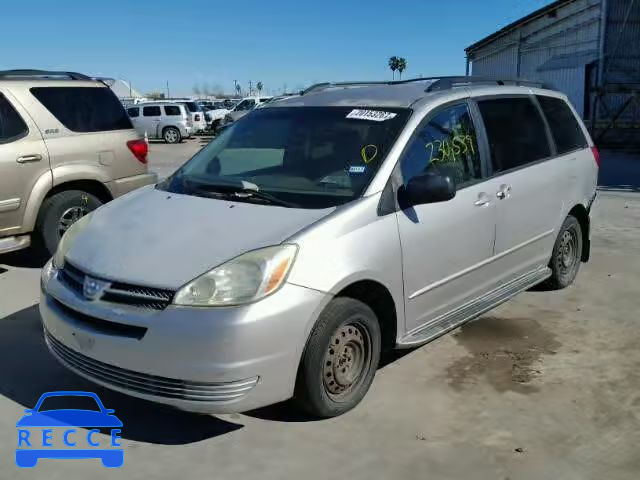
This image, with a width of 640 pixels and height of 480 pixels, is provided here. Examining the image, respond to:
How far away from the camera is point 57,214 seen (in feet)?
21.2

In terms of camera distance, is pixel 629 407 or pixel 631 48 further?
pixel 631 48

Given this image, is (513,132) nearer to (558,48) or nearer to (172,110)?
(172,110)

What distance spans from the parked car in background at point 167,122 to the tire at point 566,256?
23494 millimetres

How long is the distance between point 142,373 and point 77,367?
→ 1.67 ft

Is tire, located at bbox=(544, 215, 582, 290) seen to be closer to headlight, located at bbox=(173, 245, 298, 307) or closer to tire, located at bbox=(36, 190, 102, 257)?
headlight, located at bbox=(173, 245, 298, 307)

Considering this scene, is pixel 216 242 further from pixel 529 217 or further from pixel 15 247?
pixel 15 247

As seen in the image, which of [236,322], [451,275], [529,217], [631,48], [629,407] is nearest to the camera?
[236,322]

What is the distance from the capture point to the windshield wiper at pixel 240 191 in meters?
3.71

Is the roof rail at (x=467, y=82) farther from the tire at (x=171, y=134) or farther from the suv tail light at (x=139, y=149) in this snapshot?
the tire at (x=171, y=134)

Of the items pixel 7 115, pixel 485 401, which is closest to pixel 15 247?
pixel 7 115

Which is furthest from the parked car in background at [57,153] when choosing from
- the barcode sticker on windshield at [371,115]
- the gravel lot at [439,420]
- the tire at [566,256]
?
the tire at [566,256]

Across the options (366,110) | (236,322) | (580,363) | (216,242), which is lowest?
(580,363)

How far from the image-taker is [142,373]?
3066mm

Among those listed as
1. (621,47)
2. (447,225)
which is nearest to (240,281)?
(447,225)
